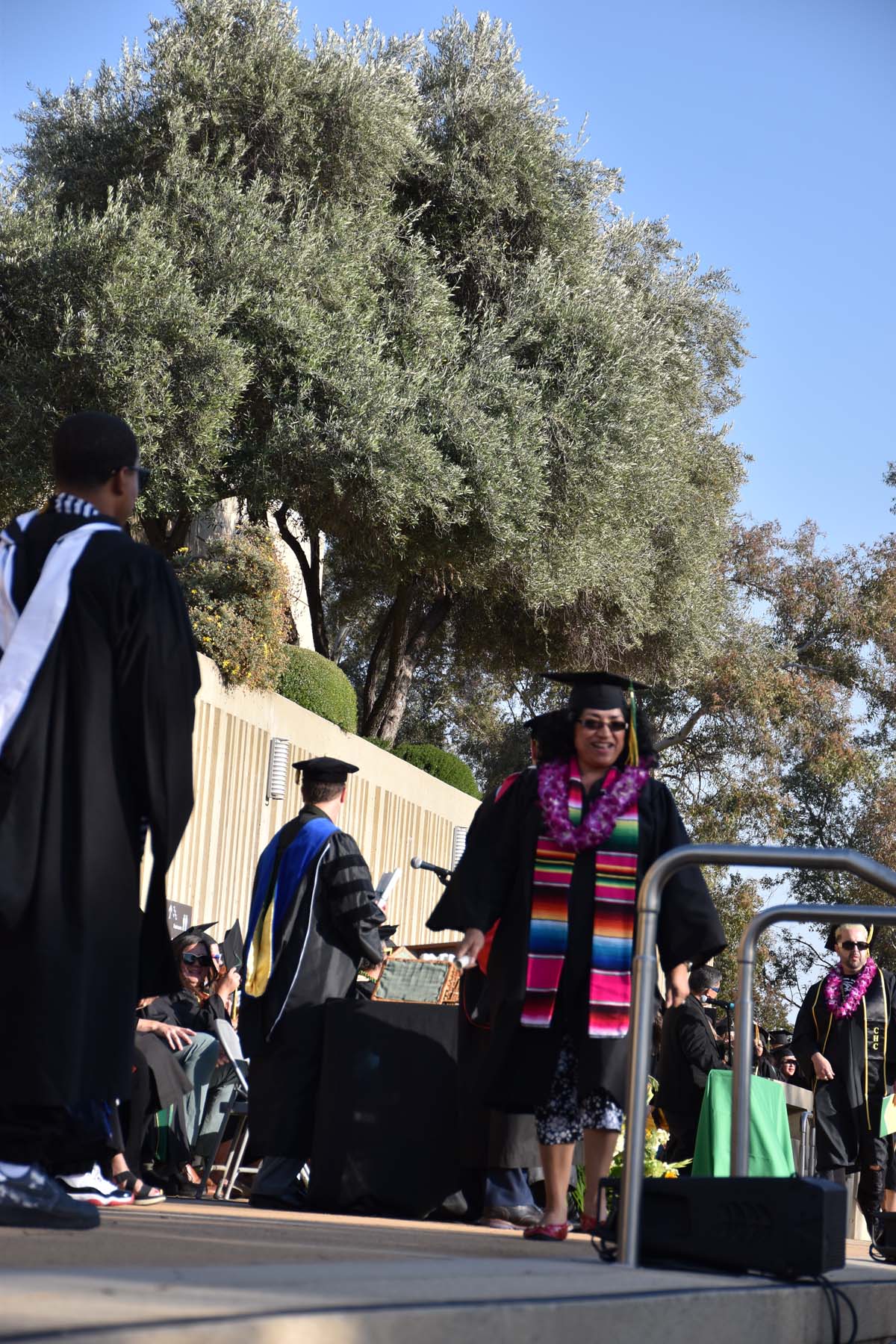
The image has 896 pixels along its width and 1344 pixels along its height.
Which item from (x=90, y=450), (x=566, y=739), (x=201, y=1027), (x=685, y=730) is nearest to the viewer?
(x=90, y=450)

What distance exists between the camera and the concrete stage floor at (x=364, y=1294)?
2.03m

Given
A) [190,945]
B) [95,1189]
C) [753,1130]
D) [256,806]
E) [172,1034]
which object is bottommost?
[95,1189]

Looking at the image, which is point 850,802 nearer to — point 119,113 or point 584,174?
point 584,174

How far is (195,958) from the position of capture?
9.55 metres

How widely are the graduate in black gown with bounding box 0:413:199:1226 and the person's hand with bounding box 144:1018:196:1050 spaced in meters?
3.95

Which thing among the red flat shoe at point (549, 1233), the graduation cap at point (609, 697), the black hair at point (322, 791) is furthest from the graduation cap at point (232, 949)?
the red flat shoe at point (549, 1233)

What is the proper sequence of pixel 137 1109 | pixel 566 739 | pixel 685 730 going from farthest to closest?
→ pixel 685 730 → pixel 137 1109 → pixel 566 739

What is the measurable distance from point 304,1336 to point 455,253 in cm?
1889

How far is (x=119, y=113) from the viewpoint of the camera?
57.4 feet

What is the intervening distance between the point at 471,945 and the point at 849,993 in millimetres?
5514

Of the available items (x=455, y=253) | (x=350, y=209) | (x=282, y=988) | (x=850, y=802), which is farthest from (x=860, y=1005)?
(x=850, y=802)

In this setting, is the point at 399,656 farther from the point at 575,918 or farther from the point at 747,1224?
the point at 747,1224

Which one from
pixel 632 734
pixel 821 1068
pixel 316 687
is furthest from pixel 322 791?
pixel 316 687

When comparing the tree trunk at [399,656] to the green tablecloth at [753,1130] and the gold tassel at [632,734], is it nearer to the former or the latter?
the green tablecloth at [753,1130]
